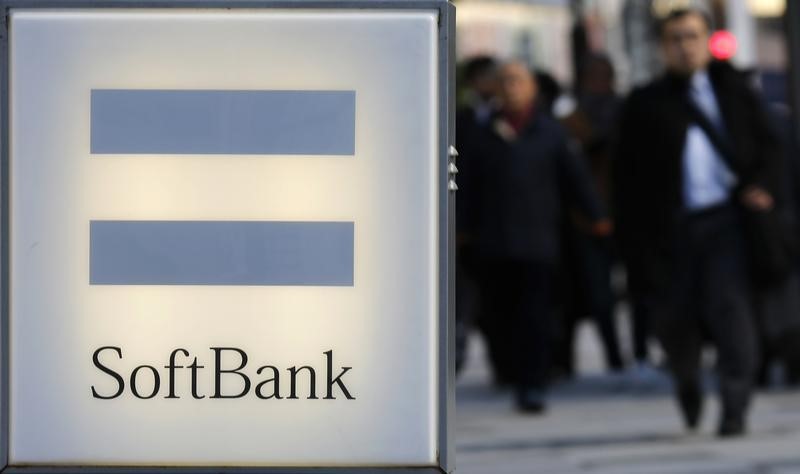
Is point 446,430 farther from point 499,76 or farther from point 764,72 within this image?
point 764,72

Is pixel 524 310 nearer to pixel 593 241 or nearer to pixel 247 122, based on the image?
pixel 593 241

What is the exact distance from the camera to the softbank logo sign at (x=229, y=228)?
2.96 m

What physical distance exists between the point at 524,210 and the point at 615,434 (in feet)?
5.46

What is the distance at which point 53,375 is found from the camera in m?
2.99

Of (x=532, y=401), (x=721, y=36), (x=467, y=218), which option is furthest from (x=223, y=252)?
(x=721, y=36)

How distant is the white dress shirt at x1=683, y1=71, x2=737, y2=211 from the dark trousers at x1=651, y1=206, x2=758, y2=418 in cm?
6

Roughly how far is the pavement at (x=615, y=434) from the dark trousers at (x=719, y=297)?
0.90 ft

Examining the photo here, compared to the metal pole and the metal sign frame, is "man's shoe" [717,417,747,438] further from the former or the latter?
the metal sign frame

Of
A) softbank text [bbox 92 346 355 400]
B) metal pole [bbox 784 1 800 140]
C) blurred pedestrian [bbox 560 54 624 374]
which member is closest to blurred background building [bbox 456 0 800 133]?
metal pole [bbox 784 1 800 140]

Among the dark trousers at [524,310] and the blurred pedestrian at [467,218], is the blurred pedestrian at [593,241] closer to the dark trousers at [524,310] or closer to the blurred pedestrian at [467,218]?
the blurred pedestrian at [467,218]

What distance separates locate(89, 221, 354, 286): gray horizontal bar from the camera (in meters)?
2.96

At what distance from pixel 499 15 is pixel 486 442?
98904 mm

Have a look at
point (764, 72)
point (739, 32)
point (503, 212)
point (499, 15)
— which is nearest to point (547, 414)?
point (503, 212)

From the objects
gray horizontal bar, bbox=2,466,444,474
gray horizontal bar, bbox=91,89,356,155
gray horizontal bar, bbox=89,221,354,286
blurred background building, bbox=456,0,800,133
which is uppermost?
blurred background building, bbox=456,0,800,133
